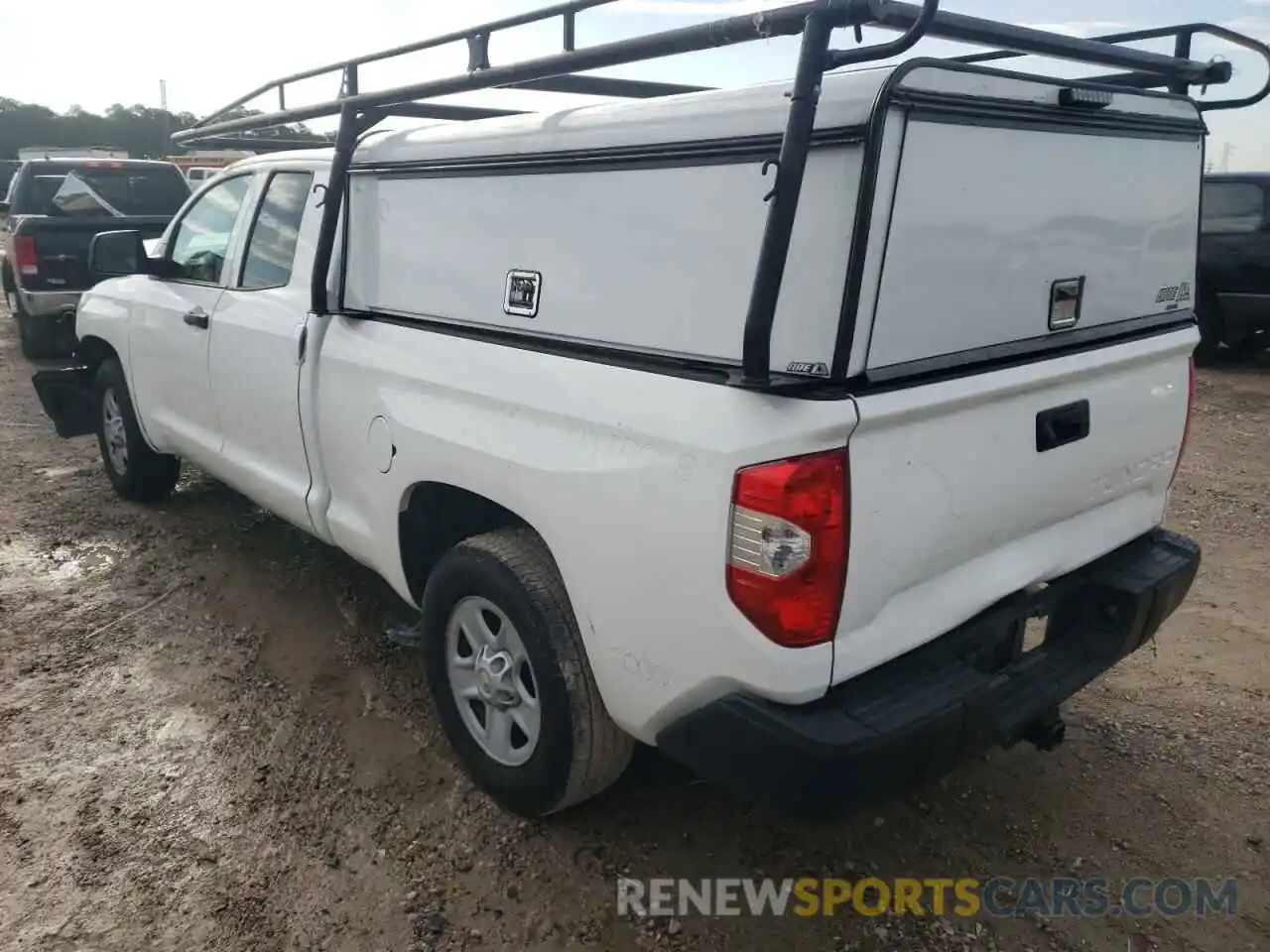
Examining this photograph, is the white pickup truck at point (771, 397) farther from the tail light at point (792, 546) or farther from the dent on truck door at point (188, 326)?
the dent on truck door at point (188, 326)

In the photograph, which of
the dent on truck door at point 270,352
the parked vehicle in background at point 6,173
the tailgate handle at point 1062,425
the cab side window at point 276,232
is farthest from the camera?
the parked vehicle in background at point 6,173

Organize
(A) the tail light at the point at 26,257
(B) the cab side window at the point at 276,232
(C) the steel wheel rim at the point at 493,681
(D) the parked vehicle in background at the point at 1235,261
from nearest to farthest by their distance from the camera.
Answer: (C) the steel wheel rim at the point at 493,681 < (B) the cab side window at the point at 276,232 < (A) the tail light at the point at 26,257 < (D) the parked vehicle in background at the point at 1235,261

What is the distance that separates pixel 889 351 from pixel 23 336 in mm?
9893

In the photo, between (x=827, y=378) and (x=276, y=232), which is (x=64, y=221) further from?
(x=827, y=378)

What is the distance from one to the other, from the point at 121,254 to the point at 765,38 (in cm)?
362

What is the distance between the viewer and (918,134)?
2.04 metres

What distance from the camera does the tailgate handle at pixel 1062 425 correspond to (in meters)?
2.43

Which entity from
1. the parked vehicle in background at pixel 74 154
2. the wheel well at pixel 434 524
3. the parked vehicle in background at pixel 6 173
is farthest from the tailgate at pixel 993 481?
the parked vehicle in background at pixel 6 173

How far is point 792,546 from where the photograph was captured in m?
2.01

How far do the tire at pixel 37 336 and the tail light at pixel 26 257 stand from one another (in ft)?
2.11

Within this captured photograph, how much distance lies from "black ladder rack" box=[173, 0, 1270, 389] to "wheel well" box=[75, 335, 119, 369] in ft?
6.80

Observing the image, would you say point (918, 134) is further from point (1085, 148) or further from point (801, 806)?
point (801, 806)

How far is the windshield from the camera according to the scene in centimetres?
984

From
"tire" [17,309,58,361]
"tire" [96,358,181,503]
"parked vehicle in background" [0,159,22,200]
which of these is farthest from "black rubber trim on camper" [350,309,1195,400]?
"parked vehicle in background" [0,159,22,200]
